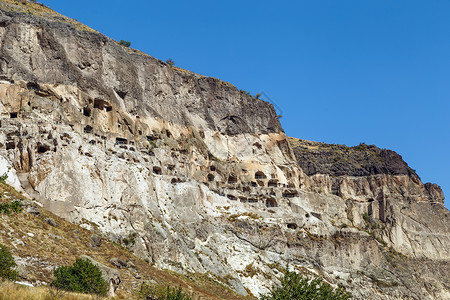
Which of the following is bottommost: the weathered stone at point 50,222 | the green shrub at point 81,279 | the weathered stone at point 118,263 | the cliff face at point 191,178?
the green shrub at point 81,279

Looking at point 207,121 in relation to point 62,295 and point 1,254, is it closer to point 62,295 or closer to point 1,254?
point 1,254

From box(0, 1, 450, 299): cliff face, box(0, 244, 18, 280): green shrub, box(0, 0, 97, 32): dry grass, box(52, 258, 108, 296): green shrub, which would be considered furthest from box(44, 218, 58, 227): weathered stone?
box(0, 0, 97, 32): dry grass

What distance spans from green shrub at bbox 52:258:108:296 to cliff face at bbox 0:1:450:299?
65.9 feet

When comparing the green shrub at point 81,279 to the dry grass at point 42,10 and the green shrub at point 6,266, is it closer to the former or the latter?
the green shrub at point 6,266

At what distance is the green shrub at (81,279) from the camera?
37.3 metres

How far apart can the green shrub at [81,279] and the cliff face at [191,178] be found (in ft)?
65.9

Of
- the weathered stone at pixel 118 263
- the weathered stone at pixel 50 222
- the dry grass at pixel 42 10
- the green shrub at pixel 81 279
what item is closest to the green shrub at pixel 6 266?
the green shrub at pixel 81 279

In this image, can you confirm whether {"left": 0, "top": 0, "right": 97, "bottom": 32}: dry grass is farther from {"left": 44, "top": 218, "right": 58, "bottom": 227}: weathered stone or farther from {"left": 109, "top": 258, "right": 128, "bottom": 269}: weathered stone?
{"left": 109, "top": 258, "right": 128, "bottom": 269}: weathered stone

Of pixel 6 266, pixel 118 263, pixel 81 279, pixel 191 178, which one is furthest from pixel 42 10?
pixel 81 279

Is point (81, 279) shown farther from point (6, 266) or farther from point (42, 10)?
point (42, 10)

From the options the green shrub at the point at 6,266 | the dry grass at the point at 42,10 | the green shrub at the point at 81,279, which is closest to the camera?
the green shrub at the point at 6,266

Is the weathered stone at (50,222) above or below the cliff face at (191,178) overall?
below

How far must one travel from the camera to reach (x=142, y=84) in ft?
308

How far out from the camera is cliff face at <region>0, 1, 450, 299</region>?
6381cm
